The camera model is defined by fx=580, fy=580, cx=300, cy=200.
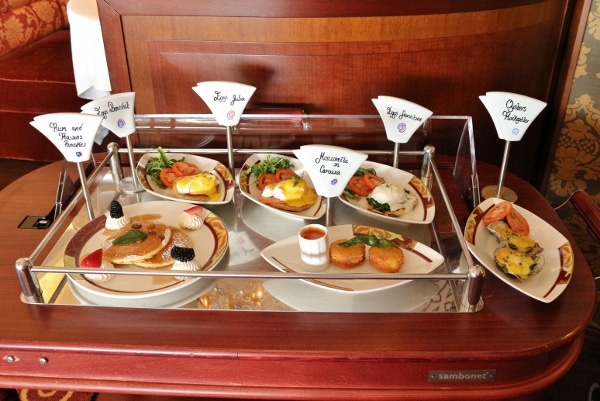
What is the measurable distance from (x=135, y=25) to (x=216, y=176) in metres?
0.44

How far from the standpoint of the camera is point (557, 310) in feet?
2.88

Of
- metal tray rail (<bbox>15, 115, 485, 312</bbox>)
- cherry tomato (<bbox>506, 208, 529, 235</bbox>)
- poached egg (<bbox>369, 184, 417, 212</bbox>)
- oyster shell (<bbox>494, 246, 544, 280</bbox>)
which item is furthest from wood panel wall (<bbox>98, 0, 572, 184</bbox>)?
oyster shell (<bbox>494, 246, 544, 280</bbox>)

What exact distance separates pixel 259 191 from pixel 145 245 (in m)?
0.27

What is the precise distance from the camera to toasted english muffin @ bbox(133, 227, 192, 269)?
3.13 feet

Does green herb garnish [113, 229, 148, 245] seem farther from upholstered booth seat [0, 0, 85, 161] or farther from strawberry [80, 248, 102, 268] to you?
upholstered booth seat [0, 0, 85, 161]

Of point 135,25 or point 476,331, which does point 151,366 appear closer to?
point 476,331

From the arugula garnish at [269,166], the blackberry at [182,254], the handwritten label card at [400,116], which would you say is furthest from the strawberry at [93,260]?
the handwritten label card at [400,116]

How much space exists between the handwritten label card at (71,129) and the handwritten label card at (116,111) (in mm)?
93

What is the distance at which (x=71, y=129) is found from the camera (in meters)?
1.00

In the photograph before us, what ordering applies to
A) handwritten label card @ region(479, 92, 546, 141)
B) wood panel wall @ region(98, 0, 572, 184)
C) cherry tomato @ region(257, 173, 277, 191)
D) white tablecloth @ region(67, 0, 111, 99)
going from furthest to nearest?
white tablecloth @ region(67, 0, 111, 99)
wood panel wall @ region(98, 0, 572, 184)
cherry tomato @ region(257, 173, 277, 191)
handwritten label card @ region(479, 92, 546, 141)

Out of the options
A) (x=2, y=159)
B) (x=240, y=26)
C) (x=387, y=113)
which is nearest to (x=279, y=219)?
(x=387, y=113)

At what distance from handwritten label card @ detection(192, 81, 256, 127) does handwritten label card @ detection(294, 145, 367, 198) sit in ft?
0.73

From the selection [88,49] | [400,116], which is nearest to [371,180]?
[400,116]

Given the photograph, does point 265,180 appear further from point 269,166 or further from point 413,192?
point 413,192
